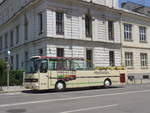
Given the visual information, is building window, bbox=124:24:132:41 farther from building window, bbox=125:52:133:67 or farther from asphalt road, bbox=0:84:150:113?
asphalt road, bbox=0:84:150:113

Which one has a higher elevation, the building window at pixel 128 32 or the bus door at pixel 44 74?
the building window at pixel 128 32

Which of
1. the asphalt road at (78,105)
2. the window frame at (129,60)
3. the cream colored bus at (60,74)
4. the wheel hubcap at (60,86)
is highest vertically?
the window frame at (129,60)

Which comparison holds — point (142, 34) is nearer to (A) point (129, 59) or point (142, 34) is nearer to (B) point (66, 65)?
(A) point (129, 59)

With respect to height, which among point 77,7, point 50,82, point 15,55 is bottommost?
point 50,82

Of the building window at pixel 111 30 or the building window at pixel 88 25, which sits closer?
the building window at pixel 88 25

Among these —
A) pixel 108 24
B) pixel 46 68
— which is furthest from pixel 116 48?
pixel 46 68

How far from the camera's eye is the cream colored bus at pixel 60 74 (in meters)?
19.1

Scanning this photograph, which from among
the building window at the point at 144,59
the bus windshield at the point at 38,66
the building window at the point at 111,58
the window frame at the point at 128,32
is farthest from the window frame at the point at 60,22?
the building window at the point at 144,59

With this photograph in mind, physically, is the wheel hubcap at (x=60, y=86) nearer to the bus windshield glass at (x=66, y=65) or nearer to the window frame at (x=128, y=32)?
the bus windshield glass at (x=66, y=65)

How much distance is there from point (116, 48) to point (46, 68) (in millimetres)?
17211

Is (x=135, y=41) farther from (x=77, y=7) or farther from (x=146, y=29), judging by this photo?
(x=77, y=7)

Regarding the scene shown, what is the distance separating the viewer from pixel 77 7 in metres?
30.2

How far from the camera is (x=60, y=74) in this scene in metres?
19.9

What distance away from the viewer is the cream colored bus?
19062 mm
